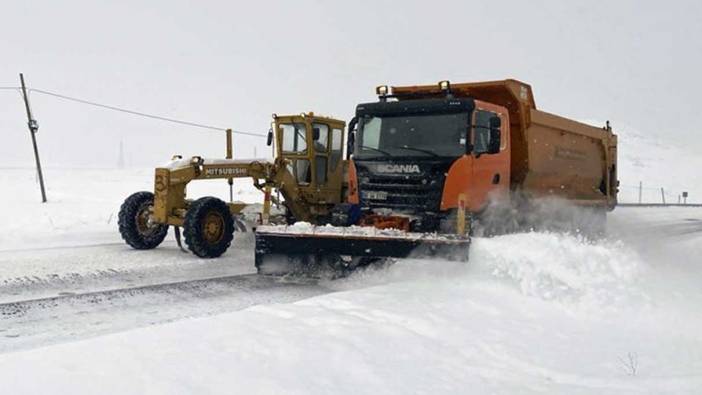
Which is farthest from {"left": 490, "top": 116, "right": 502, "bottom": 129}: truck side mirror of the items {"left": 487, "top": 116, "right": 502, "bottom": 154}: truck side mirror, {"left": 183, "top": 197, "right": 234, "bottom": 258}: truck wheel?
{"left": 183, "top": 197, "right": 234, "bottom": 258}: truck wheel

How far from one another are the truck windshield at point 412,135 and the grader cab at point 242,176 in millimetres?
1895

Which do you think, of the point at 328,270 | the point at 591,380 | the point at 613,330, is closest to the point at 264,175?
the point at 328,270

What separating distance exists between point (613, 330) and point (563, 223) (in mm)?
5838

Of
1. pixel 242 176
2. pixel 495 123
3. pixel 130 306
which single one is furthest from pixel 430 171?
pixel 130 306

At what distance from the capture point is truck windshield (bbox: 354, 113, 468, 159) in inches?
352

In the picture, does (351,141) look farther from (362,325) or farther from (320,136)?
(362,325)

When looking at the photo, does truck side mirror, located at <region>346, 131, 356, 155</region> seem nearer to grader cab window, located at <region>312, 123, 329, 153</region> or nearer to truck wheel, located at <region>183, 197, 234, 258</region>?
grader cab window, located at <region>312, 123, 329, 153</region>

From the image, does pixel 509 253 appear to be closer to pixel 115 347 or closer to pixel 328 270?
pixel 328 270

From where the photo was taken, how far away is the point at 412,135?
30.4 feet

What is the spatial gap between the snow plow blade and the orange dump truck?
0.04 feet

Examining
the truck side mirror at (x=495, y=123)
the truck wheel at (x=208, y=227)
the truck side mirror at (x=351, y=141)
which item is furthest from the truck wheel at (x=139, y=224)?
the truck side mirror at (x=495, y=123)

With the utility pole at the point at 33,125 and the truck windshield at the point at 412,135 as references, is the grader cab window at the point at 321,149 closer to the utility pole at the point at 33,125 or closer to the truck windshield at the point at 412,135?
the truck windshield at the point at 412,135

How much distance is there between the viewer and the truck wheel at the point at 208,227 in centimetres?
973

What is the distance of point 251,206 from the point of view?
11.7 m
